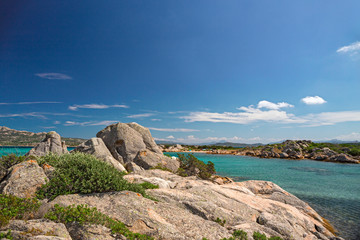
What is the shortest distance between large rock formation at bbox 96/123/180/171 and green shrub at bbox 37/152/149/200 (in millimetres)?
16419

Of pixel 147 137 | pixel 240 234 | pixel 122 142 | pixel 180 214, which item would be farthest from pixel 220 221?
pixel 147 137

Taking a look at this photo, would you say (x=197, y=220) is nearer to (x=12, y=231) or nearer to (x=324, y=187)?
(x=12, y=231)

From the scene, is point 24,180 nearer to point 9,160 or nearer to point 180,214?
point 9,160

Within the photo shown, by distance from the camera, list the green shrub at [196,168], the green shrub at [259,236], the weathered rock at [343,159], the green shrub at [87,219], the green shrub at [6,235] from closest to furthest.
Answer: the green shrub at [6,235], the green shrub at [87,219], the green shrub at [259,236], the green shrub at [196,168], the weathered rock at [343,159]

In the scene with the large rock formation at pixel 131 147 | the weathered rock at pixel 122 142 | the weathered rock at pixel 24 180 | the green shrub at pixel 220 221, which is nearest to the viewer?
the weathered rock at pixel 24 180

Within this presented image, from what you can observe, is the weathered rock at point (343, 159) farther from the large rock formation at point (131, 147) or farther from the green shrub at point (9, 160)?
the green shrub at point (9, 160)

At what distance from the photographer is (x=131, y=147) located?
29375mm

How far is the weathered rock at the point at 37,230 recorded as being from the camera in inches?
201

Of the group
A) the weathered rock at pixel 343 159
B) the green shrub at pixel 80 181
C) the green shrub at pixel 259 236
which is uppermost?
the green shrub at pixel 80 181

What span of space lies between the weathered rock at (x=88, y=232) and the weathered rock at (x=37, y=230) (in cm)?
40

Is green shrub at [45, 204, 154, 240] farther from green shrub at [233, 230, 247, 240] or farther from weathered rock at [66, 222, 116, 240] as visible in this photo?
green shrub at [233, 230, 247, 240]

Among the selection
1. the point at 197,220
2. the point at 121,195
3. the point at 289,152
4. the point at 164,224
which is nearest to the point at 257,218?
the point at 197,220

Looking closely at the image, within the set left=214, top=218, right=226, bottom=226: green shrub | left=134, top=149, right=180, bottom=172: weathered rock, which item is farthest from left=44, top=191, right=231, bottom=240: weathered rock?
left=134, top=149, right=180, bottom=172: weathered rock

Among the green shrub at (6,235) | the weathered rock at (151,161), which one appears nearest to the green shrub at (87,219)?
the green shrub at (6,235)
